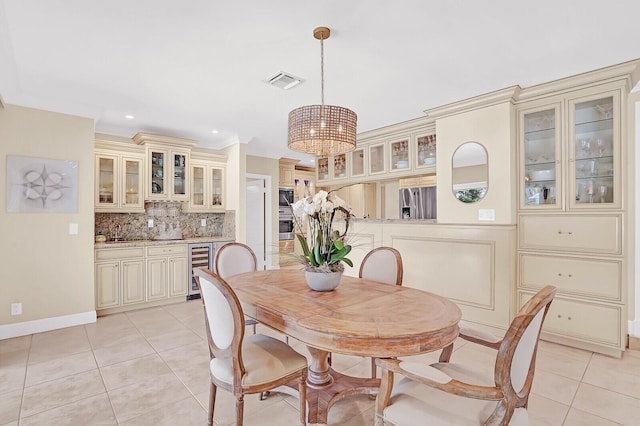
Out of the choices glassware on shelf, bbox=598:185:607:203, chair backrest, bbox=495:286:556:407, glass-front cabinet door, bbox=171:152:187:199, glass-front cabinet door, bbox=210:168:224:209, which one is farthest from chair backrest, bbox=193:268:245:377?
glass-front cabinet door, bbox=210:168:224:209

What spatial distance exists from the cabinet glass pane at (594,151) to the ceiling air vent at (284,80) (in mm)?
2604

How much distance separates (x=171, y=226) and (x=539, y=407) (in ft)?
16.1

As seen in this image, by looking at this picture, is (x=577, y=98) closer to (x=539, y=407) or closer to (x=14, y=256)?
(x=539, y=407)

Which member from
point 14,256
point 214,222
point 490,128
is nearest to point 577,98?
point 490,128

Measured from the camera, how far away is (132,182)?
4539 mm

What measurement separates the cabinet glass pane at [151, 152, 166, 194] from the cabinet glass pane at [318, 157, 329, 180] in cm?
237

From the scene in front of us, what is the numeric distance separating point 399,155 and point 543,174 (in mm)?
1655

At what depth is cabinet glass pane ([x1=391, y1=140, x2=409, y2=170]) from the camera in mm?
4238

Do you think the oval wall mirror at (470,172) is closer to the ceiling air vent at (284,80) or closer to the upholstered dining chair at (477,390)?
the ceiling air vent at (284,80)

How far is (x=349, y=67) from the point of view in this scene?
2727 mm

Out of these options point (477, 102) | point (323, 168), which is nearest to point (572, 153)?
point (477, 102)

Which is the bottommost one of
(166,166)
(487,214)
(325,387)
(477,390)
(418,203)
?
(325,387)

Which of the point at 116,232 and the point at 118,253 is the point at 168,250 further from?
the point at 116,232

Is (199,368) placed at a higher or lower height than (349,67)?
lower
